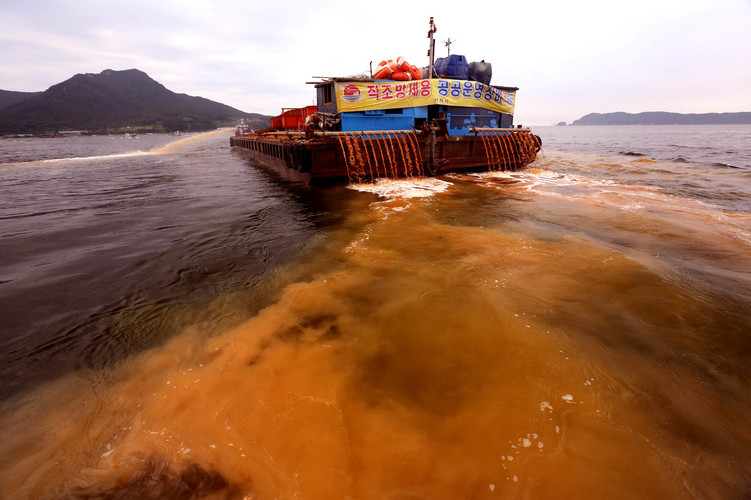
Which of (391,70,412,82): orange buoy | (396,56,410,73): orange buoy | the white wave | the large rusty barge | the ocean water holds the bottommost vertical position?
the ocean water

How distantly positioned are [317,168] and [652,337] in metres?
11.9

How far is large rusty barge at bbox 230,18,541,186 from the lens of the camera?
13438 millimetres

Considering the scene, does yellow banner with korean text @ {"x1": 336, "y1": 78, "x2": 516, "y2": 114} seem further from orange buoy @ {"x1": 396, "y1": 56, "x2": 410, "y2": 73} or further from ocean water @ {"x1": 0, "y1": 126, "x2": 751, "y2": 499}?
ocean water @ {"x1": 0, "y1": 126, "x2": 751, "y2": 499}

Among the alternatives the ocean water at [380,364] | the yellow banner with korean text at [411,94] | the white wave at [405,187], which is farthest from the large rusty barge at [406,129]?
the ocean water at [380,364]

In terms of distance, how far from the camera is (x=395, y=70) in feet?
49.8

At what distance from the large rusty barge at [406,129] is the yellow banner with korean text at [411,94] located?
42 millimetres

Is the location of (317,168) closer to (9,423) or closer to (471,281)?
(471,281)

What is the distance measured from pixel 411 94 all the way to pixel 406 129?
1.63 m

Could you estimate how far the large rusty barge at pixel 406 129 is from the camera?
1344 cm

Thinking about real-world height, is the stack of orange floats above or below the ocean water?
above

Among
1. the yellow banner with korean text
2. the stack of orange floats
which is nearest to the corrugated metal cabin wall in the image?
the yellow banner with korean text

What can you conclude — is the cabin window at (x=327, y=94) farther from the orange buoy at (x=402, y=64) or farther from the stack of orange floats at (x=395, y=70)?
the orange buoy at (x=402, y=64)

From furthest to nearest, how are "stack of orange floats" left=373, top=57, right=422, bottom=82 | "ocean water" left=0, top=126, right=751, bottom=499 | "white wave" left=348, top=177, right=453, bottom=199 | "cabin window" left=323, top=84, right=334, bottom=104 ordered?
"cabin window" left=323, top=84, right=334, bottom=104, "stack of orange floats" left=373, top=57, right=422, bottom=82, "white wave" left=348, top=177, right=453, bottom=199, "ocean water" left=0, top=126, right=751, bottom=499

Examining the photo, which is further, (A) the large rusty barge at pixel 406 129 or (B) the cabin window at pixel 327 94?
(B) the cabin window at pixel 327 94
